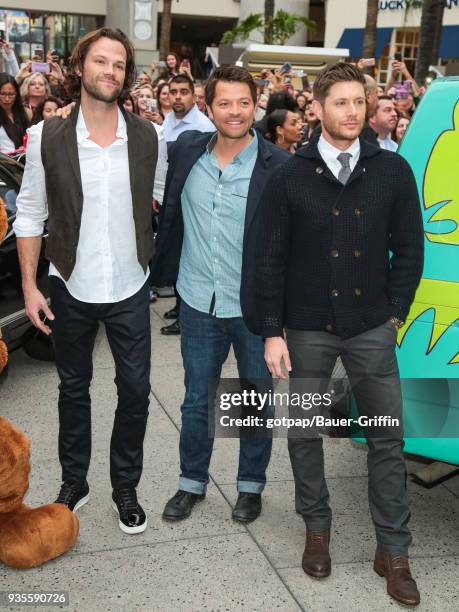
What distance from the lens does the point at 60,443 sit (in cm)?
384

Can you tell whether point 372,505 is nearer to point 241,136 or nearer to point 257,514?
point 257,514

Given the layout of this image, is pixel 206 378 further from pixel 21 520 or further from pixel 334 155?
pixel 334 155

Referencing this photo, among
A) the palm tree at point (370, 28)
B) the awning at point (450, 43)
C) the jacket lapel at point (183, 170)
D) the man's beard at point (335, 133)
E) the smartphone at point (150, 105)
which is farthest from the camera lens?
the awning at point (450, 43)

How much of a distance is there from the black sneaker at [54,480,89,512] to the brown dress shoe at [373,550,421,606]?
1383 millimetres

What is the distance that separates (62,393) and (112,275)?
1.97ft

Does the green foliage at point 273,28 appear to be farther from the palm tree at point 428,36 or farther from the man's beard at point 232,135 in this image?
the man's beard at point 232,135

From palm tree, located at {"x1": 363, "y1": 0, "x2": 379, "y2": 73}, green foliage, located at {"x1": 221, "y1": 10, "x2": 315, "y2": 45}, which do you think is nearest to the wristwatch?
palm tree, located at {"x1": 363, "y1": 0, "x2": 379, "y2": 73}

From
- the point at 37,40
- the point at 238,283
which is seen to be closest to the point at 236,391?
the point at 238,283

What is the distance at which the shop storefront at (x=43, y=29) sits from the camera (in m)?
46.7

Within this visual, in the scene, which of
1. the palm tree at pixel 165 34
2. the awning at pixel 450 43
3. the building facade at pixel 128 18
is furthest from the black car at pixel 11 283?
the building facade at pixel 128 18

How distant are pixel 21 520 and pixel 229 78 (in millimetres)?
2022

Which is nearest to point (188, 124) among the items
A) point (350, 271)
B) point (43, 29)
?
point (350, 271)

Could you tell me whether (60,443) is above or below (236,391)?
below

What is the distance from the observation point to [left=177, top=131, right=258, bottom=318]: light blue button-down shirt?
3.66 m
